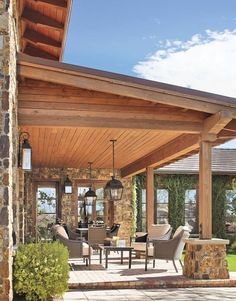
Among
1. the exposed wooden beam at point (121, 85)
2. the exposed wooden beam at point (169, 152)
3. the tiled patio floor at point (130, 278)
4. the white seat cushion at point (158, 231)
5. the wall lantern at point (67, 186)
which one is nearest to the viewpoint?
the exposed wooden beam at point (121, 85)

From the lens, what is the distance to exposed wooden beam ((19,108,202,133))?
844cm

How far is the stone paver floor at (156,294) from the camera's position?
7809mm

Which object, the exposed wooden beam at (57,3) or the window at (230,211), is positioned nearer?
the exposed wooden beam at (57,3)

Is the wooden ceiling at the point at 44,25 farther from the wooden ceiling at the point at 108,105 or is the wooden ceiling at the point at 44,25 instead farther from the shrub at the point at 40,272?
the shrub at the point at 40,272

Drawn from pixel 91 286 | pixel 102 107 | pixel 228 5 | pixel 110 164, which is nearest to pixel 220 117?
pixel 102 107

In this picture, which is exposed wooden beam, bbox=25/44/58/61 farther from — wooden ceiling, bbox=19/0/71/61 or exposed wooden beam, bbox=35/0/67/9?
exposed wooden beam, bbox=35/0/67/9

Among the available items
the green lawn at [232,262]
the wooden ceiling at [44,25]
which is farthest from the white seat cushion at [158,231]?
the wooden ceiling at [44,25]

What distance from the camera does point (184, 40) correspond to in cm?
2083

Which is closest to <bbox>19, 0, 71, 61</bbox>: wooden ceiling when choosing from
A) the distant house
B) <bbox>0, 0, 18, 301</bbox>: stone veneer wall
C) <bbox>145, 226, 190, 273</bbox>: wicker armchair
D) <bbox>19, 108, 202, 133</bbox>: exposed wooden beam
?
<bbox>19, 108, 202, 133</bbox>: exposed wooden beam

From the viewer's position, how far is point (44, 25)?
984 centimetres

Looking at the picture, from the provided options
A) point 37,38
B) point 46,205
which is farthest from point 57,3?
point 46,205

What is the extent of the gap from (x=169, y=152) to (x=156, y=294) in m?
4.14

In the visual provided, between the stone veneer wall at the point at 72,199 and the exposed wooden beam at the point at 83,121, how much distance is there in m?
9.19

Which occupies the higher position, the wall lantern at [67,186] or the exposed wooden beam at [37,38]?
the exposed wooden beam at [37,38]
